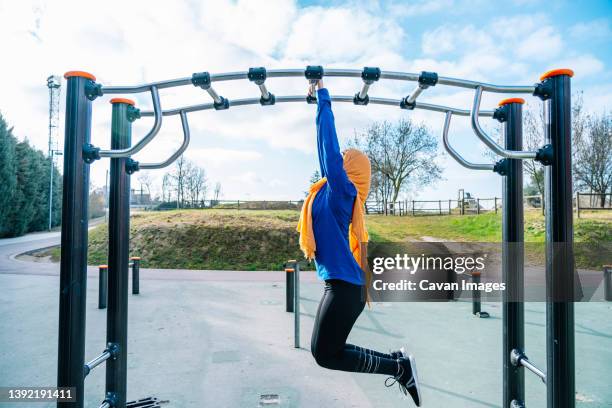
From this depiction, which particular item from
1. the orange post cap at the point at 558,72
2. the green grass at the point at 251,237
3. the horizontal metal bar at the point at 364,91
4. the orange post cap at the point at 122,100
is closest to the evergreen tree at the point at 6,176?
the green grass at the point at 251,237

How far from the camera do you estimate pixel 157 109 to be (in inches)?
88.1

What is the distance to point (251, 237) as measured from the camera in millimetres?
14453

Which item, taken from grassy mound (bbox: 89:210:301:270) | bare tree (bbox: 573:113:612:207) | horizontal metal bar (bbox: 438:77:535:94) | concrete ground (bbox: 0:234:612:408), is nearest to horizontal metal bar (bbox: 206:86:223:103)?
horizontal metal bar (bbox: 438:77:535:94)

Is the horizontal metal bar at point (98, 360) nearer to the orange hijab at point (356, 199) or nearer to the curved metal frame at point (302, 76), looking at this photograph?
the curved metal frame at point (302, 76)

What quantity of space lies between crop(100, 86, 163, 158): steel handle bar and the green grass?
10.7m

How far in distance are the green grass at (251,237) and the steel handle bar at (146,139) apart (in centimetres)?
1068

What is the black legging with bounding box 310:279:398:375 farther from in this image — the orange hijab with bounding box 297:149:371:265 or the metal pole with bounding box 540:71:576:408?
the metal pole with bounding box 540:71:576:408

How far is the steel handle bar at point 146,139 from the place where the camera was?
84.5 inches

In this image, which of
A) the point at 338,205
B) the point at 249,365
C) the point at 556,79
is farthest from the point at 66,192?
the point at 556,79

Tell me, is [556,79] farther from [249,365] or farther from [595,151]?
[595,151]

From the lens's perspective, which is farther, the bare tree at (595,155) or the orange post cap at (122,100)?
the bare tree at (595,155)

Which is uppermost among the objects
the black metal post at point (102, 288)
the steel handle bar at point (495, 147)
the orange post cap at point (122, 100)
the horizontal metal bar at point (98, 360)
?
the orange post cap at point (122, 100)

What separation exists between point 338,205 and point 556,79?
131cm

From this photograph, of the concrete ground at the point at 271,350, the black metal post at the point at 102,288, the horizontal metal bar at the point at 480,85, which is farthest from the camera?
the black metal post at the point at 102,288
